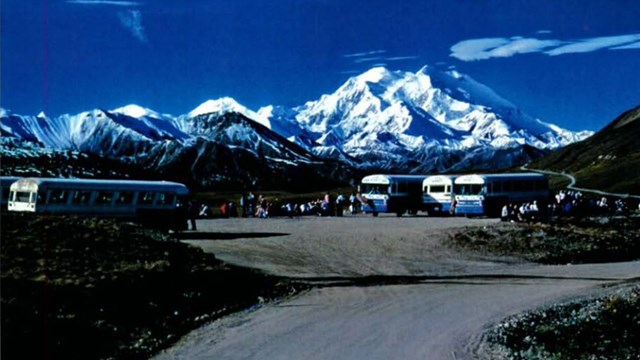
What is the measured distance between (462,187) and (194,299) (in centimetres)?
4641

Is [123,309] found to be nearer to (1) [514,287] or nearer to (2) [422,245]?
(1) [514,287]

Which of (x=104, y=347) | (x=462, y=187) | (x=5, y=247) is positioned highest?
(x=462, y=187)

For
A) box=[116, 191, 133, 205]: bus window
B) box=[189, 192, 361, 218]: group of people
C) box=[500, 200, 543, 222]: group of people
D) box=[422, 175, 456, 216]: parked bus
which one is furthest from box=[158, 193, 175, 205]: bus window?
box=[422, 175, 456, 216]: parked bus

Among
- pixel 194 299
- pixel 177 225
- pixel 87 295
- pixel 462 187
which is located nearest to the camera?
pixel 87 295

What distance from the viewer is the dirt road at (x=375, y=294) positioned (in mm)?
19219

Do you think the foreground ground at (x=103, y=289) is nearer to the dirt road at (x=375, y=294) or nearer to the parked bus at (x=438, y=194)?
the dirt road at (x=375, y=294)

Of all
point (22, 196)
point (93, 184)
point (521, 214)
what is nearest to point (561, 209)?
point (521, 214)

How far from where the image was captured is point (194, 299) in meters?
26.0

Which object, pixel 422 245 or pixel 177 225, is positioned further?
pixel 177 225

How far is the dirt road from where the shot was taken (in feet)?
63.1

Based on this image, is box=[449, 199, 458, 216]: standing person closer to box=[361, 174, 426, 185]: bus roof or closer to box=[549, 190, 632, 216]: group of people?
box=[361, 174, 426, 185]: bus roof

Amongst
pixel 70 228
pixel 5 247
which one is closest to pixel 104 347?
pixel 5 247

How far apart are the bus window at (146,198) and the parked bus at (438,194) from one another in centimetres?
2961

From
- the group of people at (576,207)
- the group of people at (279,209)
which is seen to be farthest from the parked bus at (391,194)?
the group of people at (576,207)
